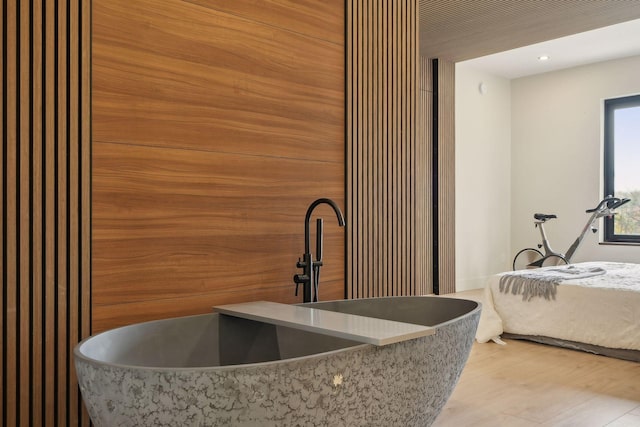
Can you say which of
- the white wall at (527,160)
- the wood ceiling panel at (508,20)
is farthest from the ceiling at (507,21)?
the white wall at (527,160)

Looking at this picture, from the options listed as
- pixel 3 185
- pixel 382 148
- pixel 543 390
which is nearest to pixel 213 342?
pixel 3 185

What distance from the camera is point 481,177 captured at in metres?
7.43

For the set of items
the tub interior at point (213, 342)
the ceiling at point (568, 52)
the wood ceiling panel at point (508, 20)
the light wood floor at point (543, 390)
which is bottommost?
the light wood floor at point (543, 390)

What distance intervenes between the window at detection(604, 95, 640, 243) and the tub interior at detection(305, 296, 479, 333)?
5678 mm

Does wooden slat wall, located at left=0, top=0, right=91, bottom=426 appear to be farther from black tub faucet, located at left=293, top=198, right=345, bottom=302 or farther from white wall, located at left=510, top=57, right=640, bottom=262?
white wall, located at left=510, top=57, right=640, bottom=262

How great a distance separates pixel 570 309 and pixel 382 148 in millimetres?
2224

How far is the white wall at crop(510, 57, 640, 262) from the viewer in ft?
22.7

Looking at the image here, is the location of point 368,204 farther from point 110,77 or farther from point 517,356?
point 517,356

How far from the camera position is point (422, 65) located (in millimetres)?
6129

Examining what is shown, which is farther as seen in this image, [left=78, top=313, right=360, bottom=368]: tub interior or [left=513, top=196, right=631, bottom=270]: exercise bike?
[left=513, top=196, right=631, bottom=270]: exercise bike

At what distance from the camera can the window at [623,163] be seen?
6812 millimetres

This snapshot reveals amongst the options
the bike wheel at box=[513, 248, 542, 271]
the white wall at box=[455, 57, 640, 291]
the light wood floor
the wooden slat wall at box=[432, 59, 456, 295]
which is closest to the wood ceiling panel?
the wooden slat wall at box=[432, 59, 456, 295]

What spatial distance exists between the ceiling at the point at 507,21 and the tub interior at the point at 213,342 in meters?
3.27

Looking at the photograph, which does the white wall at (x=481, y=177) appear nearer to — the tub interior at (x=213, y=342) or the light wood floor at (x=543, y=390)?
the light wood floor at (x=543, y=390)
